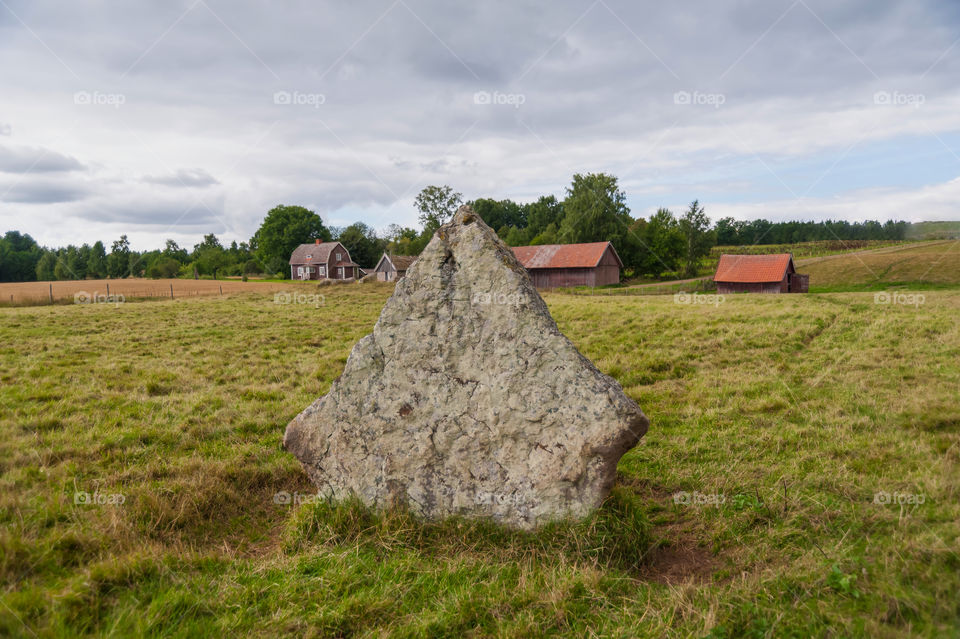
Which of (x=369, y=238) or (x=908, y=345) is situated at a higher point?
(x=369, y=238)

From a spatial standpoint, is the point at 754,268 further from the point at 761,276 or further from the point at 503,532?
the point at 503,532

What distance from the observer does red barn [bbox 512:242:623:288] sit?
173 feet

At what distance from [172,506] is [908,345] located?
49.7 ft

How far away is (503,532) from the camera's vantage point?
4.82m

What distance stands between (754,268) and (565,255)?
17651mm

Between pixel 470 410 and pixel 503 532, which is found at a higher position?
pixel 470 410

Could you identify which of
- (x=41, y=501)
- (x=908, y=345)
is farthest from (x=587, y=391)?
(x=908, y=345)

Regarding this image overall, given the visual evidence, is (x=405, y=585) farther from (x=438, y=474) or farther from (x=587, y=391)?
(x=587, y=391)

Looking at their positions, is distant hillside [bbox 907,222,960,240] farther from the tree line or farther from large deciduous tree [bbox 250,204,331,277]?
large deciduous tree [bbox 250,204,331,277]

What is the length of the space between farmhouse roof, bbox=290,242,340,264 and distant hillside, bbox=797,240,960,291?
5798cm

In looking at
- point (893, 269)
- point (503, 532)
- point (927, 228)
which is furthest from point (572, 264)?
point (503, 532)

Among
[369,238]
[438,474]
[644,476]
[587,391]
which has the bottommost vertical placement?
[644,476]

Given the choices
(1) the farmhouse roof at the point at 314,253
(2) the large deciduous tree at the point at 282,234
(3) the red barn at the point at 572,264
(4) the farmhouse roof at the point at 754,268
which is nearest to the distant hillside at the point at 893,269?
(4) the farmhouse roof at the point at 754,268

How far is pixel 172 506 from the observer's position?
513 cm
